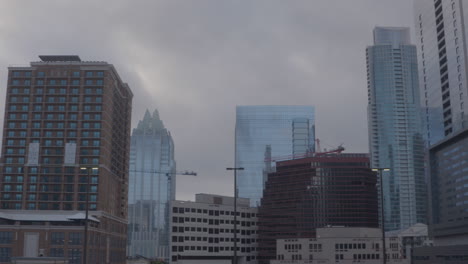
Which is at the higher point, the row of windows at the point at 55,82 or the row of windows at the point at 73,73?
the row of windows at the point at 73,73

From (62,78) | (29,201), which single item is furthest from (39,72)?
(29,201)

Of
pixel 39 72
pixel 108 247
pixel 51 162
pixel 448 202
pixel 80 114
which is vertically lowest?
pixel 108 247

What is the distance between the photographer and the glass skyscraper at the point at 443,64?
15688 cm

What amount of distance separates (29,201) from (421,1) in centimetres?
13467

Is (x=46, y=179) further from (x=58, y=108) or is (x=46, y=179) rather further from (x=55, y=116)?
(x=58, y=108)

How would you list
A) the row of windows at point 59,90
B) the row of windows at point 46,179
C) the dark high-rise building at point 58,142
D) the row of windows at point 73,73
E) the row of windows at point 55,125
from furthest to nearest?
the row of windows at point 73,73 → the row of windows at point 59,90 → the row of windows at point 55,125 → the row of windows at point 46,179 → the dark high-rise building at point 58,142

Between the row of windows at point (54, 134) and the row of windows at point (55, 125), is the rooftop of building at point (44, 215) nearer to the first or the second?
the row of windows at point (54, 134)

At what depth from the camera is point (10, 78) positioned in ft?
640

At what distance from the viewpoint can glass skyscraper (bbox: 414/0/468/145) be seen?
157m

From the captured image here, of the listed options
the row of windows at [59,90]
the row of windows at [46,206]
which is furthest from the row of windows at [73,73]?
the row of windows at [46,206]

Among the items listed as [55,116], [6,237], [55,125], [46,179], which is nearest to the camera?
[6,237]

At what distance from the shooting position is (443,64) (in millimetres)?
167875

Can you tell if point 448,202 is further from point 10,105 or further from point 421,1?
point 10,105

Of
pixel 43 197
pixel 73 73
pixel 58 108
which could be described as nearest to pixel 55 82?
pixel 73 73
